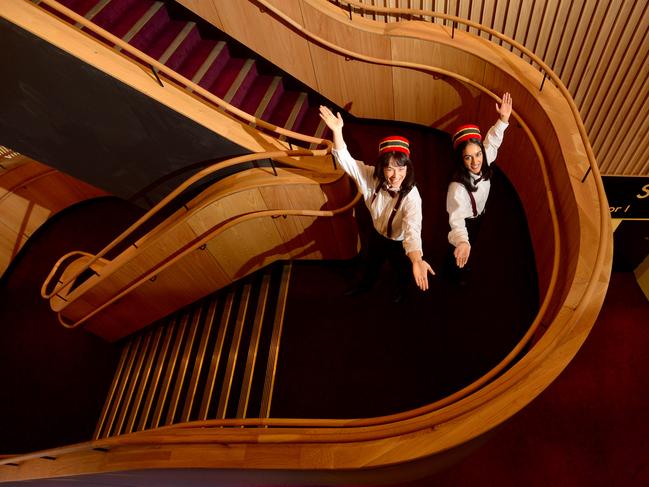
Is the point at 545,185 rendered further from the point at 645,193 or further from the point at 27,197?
the point at 27,197

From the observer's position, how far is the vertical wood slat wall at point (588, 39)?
4059mm

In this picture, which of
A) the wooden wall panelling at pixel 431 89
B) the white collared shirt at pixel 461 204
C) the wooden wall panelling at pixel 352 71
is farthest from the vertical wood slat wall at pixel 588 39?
the white collared shirt at pixel 461 204

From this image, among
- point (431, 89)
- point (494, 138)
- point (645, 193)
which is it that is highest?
point (431, 89)

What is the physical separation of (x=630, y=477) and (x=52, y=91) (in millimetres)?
5705

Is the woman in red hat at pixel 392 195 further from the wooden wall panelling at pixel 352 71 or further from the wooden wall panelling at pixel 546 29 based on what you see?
the wooden wall panelling at pixel 546 29

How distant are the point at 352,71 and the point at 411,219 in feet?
6.98

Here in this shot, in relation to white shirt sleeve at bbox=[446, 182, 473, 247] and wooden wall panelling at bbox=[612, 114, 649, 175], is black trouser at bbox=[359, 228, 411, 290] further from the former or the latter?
wooden wall panelling at bbox=[612, 114, 649, 175]

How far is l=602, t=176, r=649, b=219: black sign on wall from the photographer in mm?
4227

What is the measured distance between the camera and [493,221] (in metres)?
4.20

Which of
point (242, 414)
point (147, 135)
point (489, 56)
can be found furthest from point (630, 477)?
point (147, 135)

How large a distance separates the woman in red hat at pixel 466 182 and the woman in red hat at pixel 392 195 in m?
0.26

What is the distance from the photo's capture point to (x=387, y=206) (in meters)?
3.17

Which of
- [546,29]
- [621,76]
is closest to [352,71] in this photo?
[546,29]

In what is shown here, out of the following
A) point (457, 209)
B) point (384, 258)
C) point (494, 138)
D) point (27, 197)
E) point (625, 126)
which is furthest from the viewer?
A: point (27, 197)
